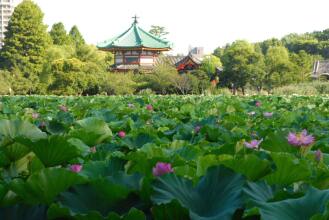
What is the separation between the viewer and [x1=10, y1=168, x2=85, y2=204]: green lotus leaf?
2.74 ft

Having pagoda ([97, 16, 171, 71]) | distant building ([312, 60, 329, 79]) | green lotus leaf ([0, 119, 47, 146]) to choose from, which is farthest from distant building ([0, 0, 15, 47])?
green lotus leaf ([0, 119, 47, 146])

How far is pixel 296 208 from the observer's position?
757mm

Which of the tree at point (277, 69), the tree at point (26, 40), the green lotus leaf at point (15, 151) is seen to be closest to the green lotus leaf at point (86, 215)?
the green lotus leaf at point (15, 151)

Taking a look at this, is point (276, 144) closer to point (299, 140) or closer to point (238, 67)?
point (299, 140)

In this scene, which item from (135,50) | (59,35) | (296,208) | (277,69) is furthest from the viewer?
(59,35)

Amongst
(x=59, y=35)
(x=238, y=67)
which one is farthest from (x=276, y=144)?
(x=59, y=35)

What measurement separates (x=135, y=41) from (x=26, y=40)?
26.9ft

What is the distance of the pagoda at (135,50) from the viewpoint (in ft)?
122

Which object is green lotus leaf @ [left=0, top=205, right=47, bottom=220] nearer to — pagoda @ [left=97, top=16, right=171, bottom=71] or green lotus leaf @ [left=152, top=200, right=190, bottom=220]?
green lotus leaf @ [left=152, top=200, right=190, bottom=220]

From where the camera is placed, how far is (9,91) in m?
32.0

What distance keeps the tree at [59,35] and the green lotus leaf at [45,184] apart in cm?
5237

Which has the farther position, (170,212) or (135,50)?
(135,50)

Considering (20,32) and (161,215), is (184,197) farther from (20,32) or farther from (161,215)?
(20,32)

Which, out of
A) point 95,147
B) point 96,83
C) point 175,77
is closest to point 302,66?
point 175,77
